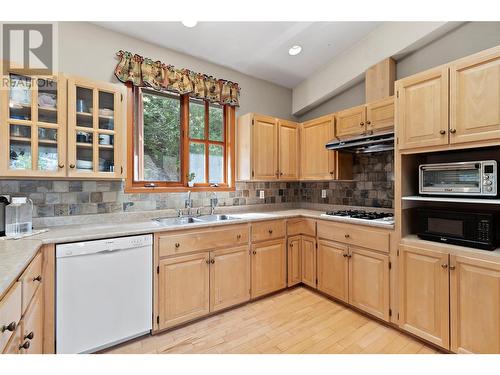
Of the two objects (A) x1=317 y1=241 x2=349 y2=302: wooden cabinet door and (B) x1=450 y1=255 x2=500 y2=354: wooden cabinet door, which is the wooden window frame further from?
(B) x1=450 y1=255 x2=500 y2=354: wooden cabinet door

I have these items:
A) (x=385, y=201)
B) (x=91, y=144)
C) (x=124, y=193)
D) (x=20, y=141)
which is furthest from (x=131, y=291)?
(x=385, y=201)

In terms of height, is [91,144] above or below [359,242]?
above

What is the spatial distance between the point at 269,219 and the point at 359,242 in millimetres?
918

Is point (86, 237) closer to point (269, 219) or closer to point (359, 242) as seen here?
point (269, 219)

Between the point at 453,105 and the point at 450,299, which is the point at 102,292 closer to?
the point at 450,299

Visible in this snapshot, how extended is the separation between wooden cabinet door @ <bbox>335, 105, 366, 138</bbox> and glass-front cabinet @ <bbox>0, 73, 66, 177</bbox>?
2.70m

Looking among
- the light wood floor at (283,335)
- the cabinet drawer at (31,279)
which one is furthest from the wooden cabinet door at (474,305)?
the cabinet drawer at (31,279)

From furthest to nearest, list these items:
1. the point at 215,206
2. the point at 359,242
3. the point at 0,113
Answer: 1. the point at 215,206
2. the point at 359,242
3. the point at 0,113

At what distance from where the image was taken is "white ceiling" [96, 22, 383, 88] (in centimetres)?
241

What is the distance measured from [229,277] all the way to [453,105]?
2.30 meters

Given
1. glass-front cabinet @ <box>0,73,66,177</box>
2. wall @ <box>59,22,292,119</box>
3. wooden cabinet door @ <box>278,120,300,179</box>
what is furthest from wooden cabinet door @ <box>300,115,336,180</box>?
glass-front cabinet @ <box>0,73,66,177</box>

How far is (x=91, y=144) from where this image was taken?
2027 millimetres

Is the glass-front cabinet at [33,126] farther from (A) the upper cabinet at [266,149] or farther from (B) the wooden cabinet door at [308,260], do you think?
(B) the wooden cabinet door at [308,260]

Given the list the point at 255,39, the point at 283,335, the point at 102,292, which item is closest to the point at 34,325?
the point at 102,292
